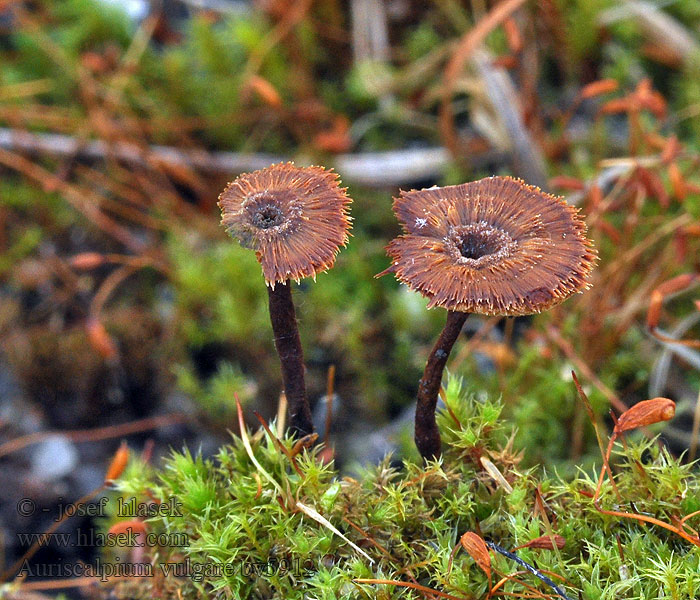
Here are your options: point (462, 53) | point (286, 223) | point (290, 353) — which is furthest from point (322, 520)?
point (462, 53)

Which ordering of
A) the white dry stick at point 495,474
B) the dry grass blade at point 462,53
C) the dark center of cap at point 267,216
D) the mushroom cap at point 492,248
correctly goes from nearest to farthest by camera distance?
the mushroom cap at point 492,248, the dark center of cap at point 267,216, the white dry stick at point 495,474, the dry grass blade at point 462,53

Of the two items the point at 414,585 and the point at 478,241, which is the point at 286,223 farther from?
the point at 414,585

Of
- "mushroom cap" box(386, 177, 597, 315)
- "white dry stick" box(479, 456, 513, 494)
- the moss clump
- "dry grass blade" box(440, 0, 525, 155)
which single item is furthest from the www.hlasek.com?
"dry grass blade" box(440, 0, 525, 155)

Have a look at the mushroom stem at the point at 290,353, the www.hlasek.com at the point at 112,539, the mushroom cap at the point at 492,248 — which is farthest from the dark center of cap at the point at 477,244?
the www.hlasek.com at the point at 112,539

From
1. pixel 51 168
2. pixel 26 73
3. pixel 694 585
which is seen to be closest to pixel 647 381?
pixel 694 585

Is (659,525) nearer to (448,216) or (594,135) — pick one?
(448,216)

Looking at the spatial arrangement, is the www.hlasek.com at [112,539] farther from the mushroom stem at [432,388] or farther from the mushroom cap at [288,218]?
the mushroom cap at [288,218]

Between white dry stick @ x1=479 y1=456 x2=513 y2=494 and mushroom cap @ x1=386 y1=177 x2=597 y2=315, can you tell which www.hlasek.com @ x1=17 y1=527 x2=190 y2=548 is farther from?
mushroom cap @ x1=386 y1=177 x2=597 y2=315
